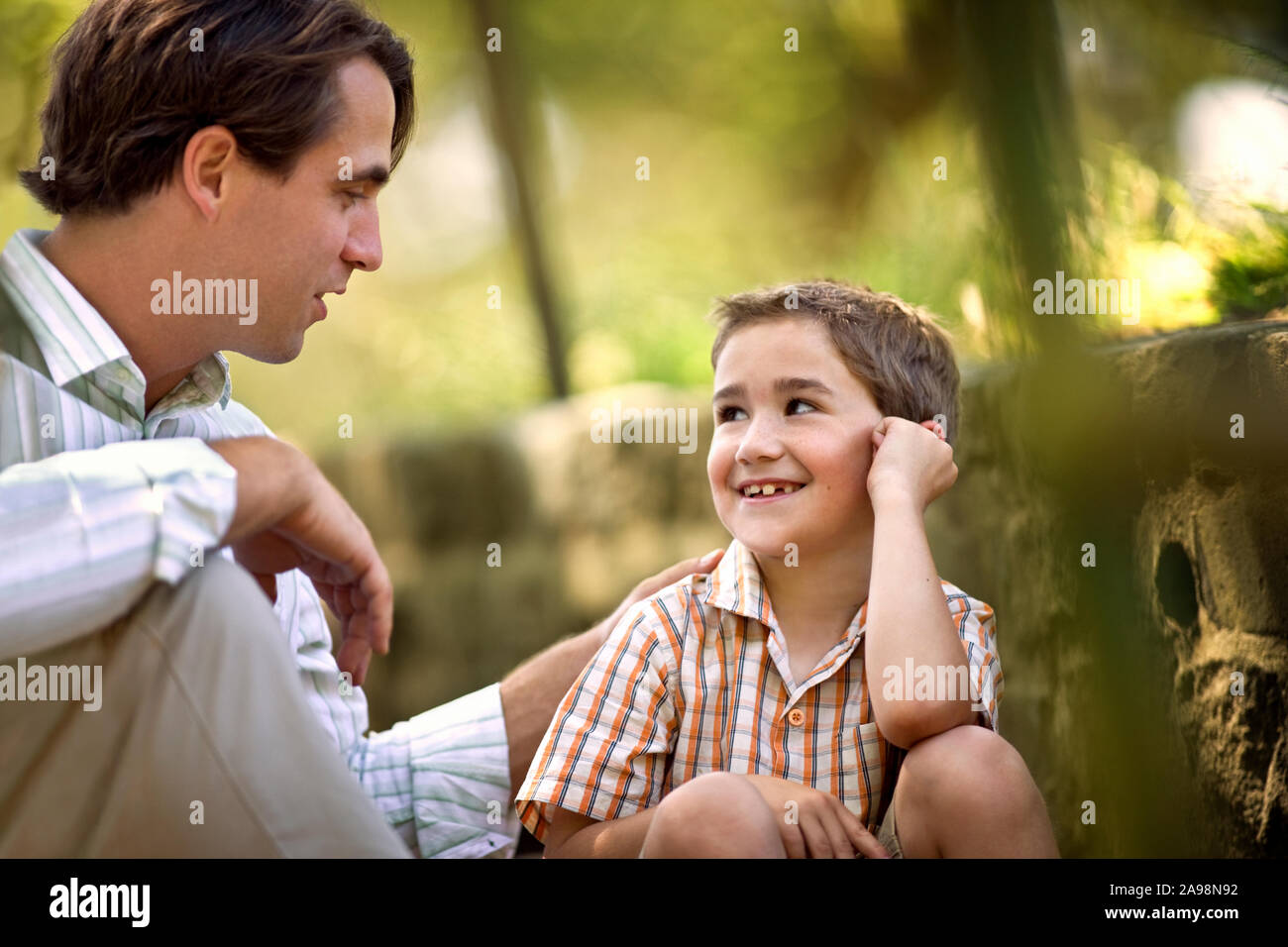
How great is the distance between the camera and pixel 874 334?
1.61 meters

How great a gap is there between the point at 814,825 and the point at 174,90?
44.6 inches

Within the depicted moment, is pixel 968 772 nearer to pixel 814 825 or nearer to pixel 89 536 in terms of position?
pixel 814 825

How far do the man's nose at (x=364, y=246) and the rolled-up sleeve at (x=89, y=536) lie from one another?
504mm

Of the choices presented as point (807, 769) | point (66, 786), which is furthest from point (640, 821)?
point (66, 786)

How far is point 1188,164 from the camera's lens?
1.87m

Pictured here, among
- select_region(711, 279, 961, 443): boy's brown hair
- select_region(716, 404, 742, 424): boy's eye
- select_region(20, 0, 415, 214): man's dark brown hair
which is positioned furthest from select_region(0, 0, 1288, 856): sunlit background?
select_region(20, 0, 415, 214): man's dark brown hair

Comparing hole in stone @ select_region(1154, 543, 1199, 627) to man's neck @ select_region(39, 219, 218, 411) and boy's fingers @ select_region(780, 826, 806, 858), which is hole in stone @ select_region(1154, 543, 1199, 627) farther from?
man's neck @ select_region(39, 219, 218, 411)

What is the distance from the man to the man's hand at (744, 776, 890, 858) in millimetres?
383

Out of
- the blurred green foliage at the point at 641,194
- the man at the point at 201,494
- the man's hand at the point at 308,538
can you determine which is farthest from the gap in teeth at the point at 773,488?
the blurred green foliage at the point at 641,194

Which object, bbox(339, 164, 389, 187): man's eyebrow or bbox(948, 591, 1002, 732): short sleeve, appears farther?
bbox(339, 164, 389, 187): man's eyebrow

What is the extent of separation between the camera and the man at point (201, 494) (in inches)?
45.5

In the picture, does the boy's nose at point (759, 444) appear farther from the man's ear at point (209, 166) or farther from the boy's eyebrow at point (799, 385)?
the man's ear at point (209, 166)

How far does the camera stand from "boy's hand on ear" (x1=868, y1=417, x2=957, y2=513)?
1.45 m
